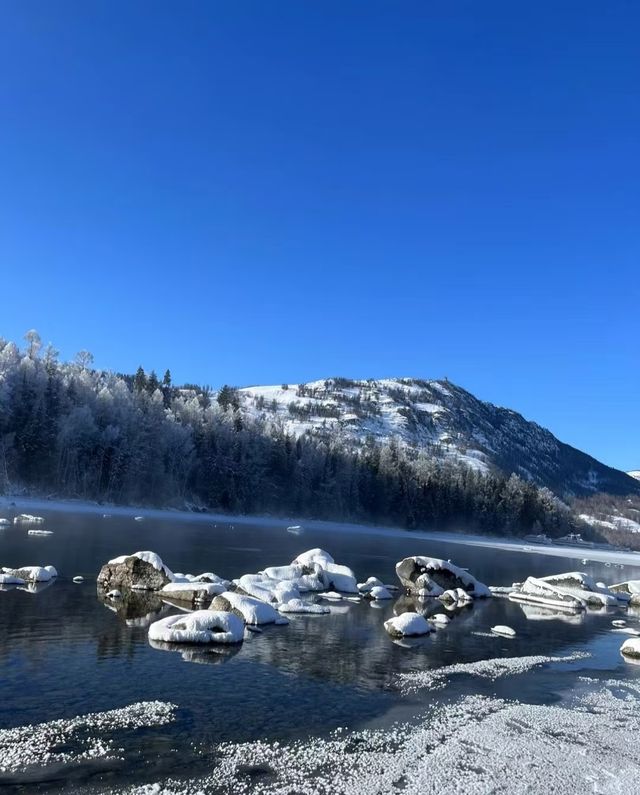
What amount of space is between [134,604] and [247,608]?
6.68 metres

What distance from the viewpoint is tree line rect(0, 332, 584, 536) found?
355 ft

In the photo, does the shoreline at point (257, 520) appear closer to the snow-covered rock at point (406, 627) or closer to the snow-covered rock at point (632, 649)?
the snow-covered rock at point (406, 627)

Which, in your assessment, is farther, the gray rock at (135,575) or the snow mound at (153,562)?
the snow mound at (153,562)

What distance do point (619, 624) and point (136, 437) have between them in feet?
315

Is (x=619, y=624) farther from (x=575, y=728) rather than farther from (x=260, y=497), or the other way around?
(x=260, y=497)

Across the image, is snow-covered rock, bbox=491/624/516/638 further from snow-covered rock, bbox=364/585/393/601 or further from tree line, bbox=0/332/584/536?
tree line, bbox=0/332/584/536

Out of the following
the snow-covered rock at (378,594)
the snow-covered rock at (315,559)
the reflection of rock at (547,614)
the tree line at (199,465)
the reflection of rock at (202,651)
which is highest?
the tree line at (199,465)

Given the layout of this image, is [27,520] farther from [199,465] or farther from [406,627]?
[199,465]

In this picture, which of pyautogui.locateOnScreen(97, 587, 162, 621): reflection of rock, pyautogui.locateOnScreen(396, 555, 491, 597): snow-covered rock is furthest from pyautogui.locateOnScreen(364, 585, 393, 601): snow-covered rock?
pyautogui.locateOnScreen(97, 587, 162, 621): reflection of rock

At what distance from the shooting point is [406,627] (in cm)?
3108

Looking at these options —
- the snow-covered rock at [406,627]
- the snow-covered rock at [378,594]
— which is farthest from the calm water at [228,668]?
the snow-covered rock at [378,594]

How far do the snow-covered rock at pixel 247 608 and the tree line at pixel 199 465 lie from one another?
8310cm

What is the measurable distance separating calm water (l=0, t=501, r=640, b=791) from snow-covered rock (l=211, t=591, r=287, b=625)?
1.43 m

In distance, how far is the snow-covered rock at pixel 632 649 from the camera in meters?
30.4
